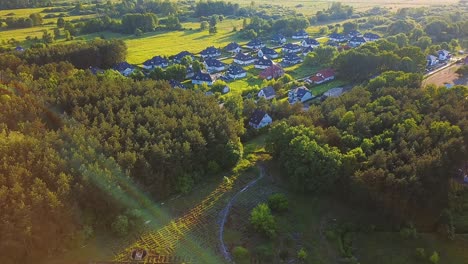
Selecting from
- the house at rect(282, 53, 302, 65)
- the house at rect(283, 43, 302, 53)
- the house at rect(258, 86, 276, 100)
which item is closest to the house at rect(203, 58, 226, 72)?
the house at rect(282, 53, 302, 65)

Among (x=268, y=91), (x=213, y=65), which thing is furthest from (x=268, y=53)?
(x=268, y=91)

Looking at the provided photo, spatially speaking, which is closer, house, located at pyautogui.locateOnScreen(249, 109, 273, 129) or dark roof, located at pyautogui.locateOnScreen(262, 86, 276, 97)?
house, located at pyautogui.locateOnScreen(249, 109, 273, 129)

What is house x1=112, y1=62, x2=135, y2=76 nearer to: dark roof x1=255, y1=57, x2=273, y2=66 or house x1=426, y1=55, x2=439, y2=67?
dark roof x1=255, y1=57, x2=273, y2=66

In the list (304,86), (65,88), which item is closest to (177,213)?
(65,88)

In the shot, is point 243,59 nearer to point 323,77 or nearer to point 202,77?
point 202,77

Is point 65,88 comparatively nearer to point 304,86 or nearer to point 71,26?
point 304,86

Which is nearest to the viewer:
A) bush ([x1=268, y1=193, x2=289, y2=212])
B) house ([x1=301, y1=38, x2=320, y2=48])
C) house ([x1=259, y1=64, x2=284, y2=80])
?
bush ([x1=268, y1=193, x2=289, y2=212])
